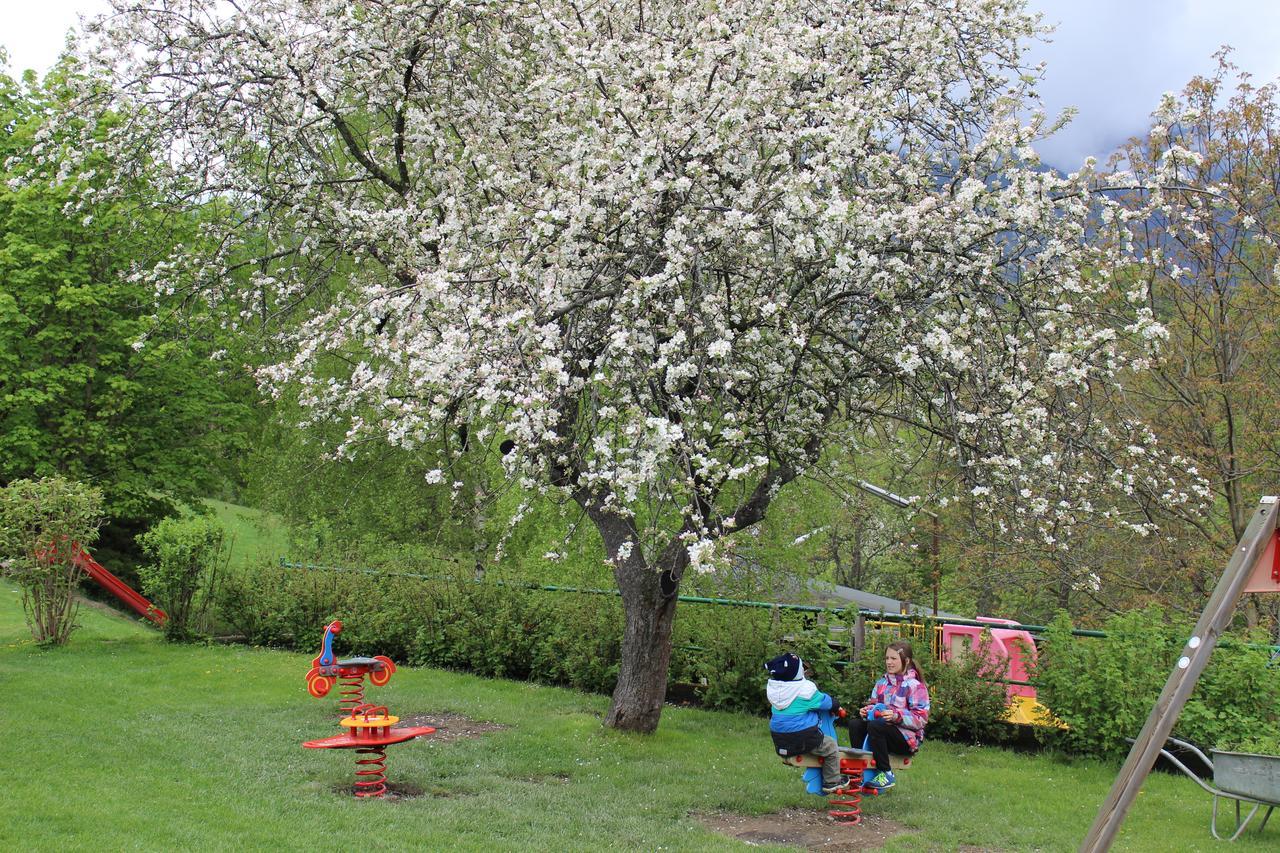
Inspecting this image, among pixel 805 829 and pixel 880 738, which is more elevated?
pixel 880 738

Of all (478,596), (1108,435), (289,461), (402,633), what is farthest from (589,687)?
(289,461)

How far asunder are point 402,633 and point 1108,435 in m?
9.18

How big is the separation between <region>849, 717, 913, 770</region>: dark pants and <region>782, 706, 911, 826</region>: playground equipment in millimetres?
87

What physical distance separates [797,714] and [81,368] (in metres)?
16.2

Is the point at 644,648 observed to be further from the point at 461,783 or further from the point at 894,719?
the point at 894,719

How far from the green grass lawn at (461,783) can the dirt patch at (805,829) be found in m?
0.11

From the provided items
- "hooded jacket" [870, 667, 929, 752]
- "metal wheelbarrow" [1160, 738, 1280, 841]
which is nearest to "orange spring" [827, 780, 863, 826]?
"hooded jacket" [870, 667, 929, 752]

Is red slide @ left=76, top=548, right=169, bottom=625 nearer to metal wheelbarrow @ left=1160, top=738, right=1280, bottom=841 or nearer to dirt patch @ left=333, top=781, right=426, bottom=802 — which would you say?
dirt patch @ left=333, top=781, right=426, bottom=802

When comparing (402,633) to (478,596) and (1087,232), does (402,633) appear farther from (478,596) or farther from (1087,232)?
(1087,232)

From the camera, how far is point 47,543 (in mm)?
13320

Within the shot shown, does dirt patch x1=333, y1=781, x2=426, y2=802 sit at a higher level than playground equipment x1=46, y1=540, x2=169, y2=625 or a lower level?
lower

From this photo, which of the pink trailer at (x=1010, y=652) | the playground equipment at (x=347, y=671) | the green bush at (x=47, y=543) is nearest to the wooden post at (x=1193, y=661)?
the playground equipment at (x=347, y=671)

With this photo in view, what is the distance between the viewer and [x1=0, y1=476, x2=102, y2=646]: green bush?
1316 centimetres

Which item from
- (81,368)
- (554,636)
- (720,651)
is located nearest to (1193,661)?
(720,651)
